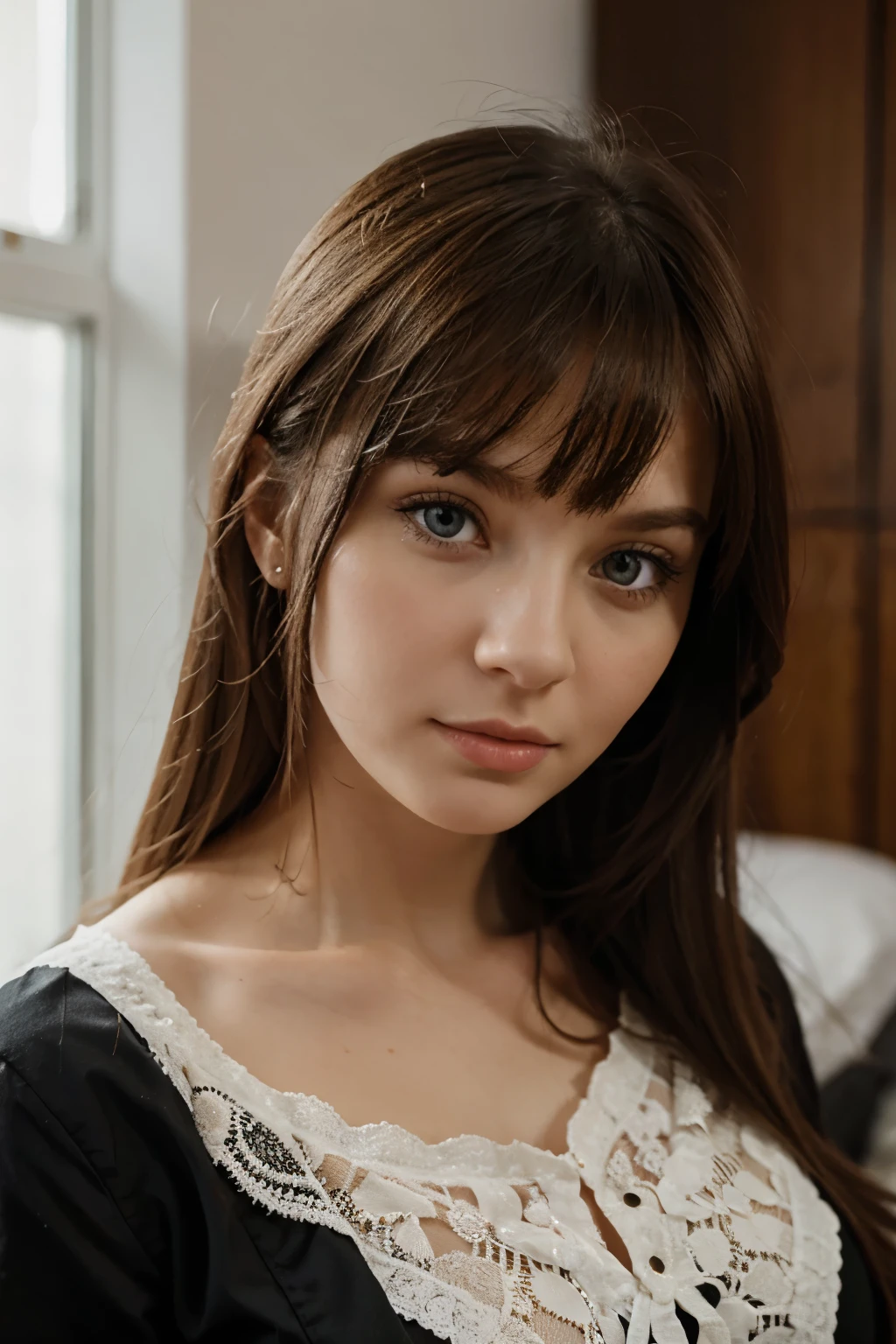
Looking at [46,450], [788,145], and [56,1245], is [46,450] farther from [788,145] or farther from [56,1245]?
[788,145]

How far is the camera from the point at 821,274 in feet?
7.81

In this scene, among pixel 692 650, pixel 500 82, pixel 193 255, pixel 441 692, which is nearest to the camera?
pixel 441 692

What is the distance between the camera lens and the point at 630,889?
1102 millimetres

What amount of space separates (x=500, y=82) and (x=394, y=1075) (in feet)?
5.95

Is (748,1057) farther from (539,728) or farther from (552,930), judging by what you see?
(539,728)

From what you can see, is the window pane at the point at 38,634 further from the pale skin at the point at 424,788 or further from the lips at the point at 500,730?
the lips at the point at 500,730

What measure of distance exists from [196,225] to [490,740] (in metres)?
0.99

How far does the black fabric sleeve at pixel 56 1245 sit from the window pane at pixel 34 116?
115 centimetres

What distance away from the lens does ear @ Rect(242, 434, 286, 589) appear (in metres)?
0.87

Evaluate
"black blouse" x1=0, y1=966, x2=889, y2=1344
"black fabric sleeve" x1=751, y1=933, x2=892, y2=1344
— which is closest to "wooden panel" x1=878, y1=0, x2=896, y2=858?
"black fabric sleeve" x1=751, y1=933, x2=892, y2=1344

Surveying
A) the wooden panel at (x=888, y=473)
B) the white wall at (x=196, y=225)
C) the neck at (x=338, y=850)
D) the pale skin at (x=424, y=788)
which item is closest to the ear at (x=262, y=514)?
the pale skin at (x=424, y=788)

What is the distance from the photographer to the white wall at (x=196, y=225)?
150 cm

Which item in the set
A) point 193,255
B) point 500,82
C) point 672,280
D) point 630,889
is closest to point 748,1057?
point 630,889

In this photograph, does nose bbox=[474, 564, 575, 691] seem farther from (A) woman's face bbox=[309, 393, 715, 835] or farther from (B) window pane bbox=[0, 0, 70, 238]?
(B) window pane bbox=[0, 0, 70, 238]
